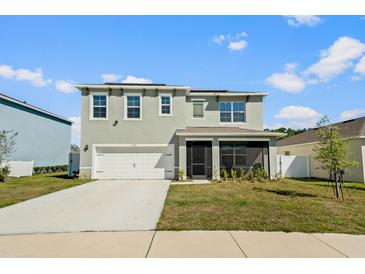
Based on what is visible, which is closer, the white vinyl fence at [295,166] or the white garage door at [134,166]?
the white garage door at [134,166]

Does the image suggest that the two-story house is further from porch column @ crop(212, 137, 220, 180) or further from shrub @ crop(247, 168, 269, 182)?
shrub @ crop(247, 168, 269, 182)

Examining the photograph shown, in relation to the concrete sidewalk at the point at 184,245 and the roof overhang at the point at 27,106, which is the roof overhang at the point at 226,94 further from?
the roof overhang at the point at 27,106

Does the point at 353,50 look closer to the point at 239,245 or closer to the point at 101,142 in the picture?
the point at 239,245

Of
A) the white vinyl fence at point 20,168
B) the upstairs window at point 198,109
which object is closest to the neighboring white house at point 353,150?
the upstairs window at point 198,109

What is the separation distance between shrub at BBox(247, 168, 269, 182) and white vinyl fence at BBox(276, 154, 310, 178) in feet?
9.83

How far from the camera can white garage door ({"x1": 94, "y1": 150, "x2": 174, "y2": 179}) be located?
1584 cm

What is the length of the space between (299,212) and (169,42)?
26.0 feet

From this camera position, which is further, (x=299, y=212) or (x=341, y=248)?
(x=299, y=212)

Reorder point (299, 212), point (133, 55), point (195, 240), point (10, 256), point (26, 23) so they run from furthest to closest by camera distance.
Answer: point (133, 55) → point (26, 23) → point (299, 212) → point (195, 240) → point (10, 256)

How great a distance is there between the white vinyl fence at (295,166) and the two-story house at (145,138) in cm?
236

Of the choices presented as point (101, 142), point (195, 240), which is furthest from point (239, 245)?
point (101, 142)

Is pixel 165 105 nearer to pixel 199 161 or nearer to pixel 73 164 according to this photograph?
pixel 199 161

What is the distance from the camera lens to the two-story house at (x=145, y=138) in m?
15.6

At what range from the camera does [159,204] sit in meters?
8.01
